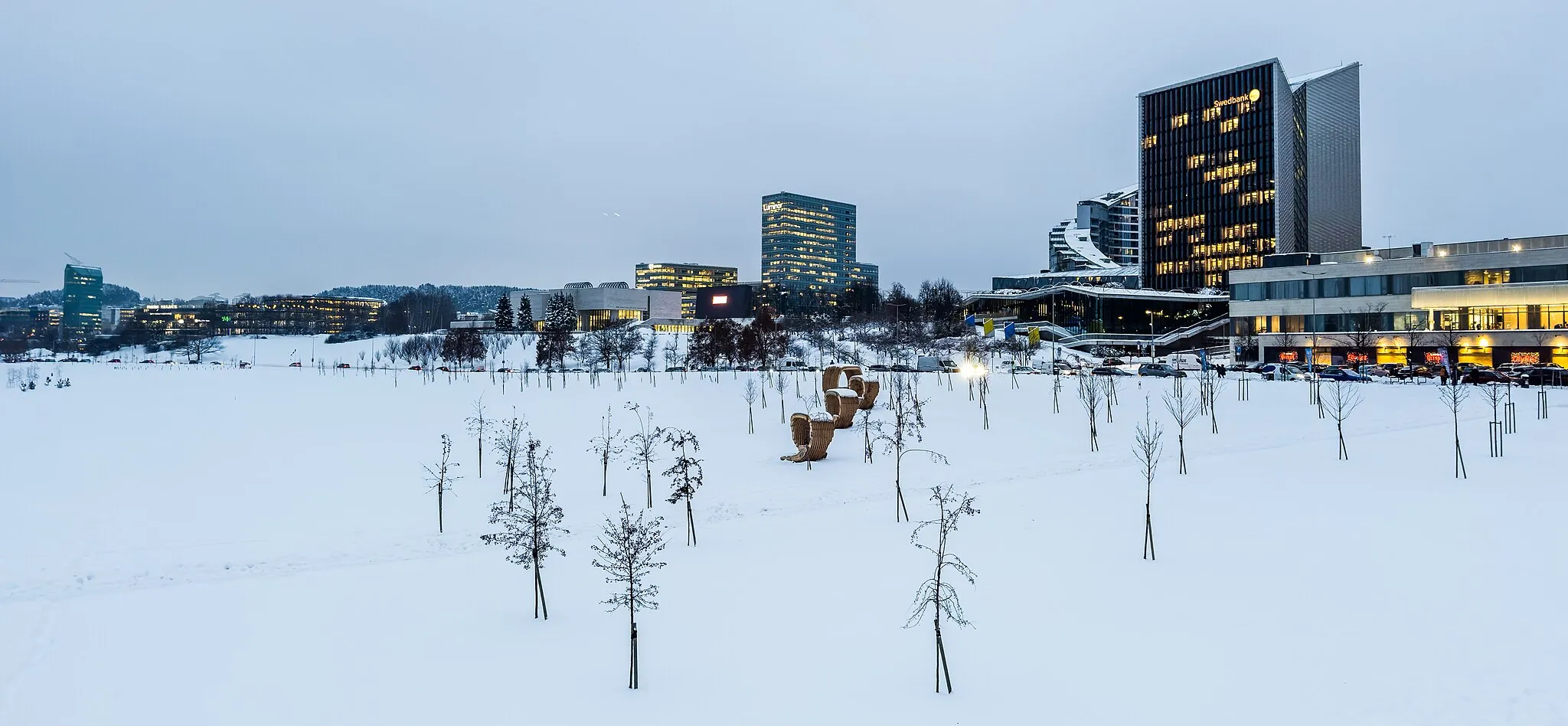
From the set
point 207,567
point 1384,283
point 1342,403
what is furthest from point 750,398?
point 1384,283

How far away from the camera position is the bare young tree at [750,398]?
35225 millimetres

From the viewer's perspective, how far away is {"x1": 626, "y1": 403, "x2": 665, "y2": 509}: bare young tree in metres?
21.4

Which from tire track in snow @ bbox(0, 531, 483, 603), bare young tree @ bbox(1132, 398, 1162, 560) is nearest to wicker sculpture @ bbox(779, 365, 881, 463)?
bare young tree @ bbox(1132, 398, 1162, 560)

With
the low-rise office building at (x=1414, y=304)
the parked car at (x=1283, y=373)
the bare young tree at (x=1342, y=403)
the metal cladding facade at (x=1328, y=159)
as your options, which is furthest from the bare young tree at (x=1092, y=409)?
the metal cladding facade at (x=1328, y=159)

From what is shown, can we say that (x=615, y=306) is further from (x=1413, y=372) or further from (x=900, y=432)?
(x=900, y=432)

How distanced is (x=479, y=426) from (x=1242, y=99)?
14609 centimetres

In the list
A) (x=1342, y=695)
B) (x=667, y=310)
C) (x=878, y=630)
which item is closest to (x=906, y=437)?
(x=878, y=630)

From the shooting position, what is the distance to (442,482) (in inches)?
781

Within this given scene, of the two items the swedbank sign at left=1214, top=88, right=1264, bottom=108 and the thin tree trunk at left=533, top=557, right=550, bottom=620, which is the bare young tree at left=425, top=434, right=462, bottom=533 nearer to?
the thin tree trunk at left=533, top=557, right=550, bottom=620

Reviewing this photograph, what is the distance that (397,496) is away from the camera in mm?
22094

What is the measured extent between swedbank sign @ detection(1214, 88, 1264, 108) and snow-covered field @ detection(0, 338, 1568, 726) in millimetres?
128871

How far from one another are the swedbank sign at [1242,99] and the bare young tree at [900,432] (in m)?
118

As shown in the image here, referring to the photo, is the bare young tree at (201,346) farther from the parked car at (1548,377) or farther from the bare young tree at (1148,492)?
the parked car at (1548,377)

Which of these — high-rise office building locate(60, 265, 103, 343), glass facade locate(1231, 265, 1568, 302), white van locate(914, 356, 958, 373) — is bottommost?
white van locate(914, 356, 958, 373)
